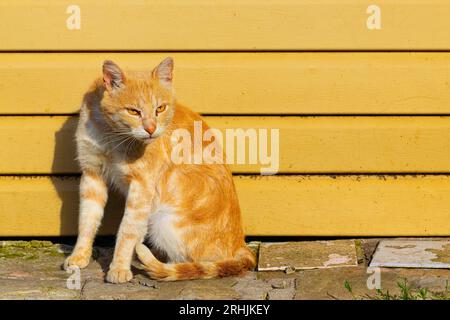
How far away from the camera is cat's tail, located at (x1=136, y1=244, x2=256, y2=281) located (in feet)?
16.8

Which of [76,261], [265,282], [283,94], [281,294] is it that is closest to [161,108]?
[283,94]

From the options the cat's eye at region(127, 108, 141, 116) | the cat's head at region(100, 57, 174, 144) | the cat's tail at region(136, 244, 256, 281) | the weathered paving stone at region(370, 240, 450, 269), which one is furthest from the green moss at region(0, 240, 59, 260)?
the weathered paving stone at region(370, 240, 450, 269)

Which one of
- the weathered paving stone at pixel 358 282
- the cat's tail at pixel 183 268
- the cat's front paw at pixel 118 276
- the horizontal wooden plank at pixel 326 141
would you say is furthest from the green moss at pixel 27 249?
the weathered paving stone at pixel 358 282

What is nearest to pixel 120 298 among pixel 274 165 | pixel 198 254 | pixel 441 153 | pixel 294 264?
pixel 198 254

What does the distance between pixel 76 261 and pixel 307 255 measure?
4.86 ft

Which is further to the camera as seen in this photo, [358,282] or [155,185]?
[155,185]

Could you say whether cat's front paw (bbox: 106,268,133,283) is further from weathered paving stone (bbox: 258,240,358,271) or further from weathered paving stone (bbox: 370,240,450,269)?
weathered paving stone (bbox: 370,240,450,269)

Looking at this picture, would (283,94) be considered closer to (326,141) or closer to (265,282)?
(326,141)

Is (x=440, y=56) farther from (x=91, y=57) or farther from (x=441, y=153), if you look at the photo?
(x=91, y=57)

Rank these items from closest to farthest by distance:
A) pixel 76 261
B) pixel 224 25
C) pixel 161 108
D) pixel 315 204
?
1. pixel 161 108
2. pixel 76 261
3. pixel 224 25
4. pixel 315 204

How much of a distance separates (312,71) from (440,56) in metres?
0.87

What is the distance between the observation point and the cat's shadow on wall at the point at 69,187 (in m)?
5.99

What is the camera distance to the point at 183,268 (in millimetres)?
5121

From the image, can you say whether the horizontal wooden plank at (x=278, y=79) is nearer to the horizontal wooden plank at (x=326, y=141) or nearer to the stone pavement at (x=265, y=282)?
the horizontal wooden plank at (x=326, y=141)
